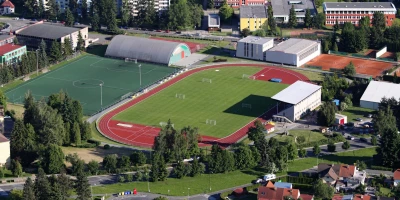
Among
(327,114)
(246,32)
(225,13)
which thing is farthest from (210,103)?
(225,13)

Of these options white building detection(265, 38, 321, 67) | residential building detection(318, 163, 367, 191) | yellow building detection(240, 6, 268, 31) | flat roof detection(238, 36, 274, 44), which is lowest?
residential building detection(318, 163, 367, 191)

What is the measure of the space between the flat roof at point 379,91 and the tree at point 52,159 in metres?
28.6

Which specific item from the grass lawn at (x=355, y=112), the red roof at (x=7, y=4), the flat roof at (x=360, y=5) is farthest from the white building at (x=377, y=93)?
the red roof at (x=7, y=4)

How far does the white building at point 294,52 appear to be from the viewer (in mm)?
83688

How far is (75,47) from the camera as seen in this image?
8925 centimetres

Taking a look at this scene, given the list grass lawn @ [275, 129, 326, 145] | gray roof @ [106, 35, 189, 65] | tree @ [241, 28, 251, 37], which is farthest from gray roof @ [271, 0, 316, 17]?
grass lawn @ [275, 129, 326, 145]

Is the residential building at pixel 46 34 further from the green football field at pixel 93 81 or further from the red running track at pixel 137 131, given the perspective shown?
the red running track at pixel 137 131

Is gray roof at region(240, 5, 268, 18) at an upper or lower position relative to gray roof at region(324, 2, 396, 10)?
lower

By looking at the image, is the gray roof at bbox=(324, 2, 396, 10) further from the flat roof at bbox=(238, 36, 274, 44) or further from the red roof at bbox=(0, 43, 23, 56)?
the red roof at bbox=(0, 43, 23, 56)

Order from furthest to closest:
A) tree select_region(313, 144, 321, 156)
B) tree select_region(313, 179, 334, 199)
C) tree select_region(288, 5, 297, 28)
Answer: tree select_region(288, 5, 297, 28) < tree select_region(313, 144, 321, 156) < tree select_region(313, 179, 334, 199)

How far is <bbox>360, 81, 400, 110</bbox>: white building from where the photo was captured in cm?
7106

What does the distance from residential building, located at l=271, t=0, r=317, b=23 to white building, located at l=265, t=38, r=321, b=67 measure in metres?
11.5

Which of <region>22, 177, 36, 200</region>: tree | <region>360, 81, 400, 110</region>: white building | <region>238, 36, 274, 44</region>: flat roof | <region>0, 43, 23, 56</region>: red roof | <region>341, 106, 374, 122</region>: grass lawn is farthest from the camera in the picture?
<region>238, 36, 274, 44</region>: flat roof

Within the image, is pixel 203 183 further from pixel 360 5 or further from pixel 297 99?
pixel 360 5
